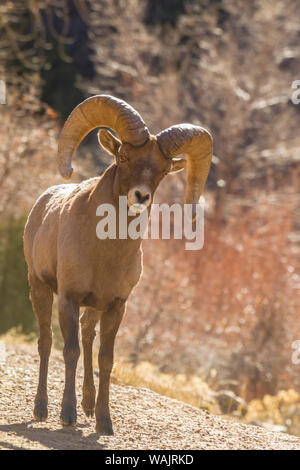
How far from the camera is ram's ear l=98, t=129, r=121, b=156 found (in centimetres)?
680

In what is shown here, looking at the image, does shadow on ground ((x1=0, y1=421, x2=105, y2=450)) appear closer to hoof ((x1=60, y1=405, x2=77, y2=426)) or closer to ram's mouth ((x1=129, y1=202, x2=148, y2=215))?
hoof ((x1=60, y1=405, x2=77, y2=426))

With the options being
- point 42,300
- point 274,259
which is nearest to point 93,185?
point 42,300

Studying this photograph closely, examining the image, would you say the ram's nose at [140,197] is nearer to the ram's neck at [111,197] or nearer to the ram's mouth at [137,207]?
the ram's mouth at [137,207]

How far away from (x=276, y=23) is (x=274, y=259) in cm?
904

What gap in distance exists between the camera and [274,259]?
19984 millimetres

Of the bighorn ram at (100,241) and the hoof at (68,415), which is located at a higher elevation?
the bighorn ram at (100,241)

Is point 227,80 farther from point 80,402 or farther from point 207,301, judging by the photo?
point 80,402

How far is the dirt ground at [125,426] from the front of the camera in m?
5.98

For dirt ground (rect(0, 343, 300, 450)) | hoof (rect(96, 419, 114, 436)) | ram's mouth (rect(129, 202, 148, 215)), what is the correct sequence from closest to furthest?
1. dirt ground (rect(0, 343, 300, 450))
2. ram's mouth (rect(129, 202, 148, 215))
3. hoof (rect(96, 419, 114, 436))

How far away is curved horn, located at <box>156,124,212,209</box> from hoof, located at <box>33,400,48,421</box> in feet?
7.40

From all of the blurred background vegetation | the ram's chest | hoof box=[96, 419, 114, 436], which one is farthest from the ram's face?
the blurred background vegetation

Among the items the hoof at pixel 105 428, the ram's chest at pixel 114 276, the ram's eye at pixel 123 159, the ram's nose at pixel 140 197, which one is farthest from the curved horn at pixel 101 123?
the hoof at pixel 105 428

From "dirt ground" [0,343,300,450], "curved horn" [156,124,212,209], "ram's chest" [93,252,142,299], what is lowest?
"dirt ground" [0,343,300,450]

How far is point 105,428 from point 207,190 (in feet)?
68.5
